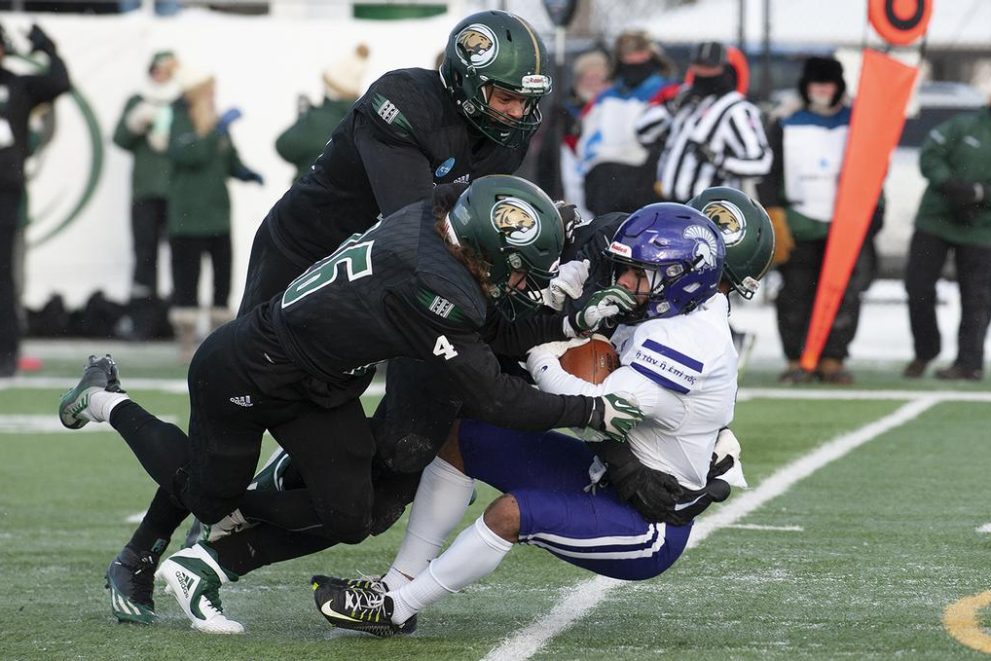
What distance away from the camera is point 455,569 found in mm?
4621

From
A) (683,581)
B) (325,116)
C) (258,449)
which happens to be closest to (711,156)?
(325,116)

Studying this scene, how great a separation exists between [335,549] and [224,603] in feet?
2.79

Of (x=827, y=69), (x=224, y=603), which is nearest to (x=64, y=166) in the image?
(x=827, y=69)

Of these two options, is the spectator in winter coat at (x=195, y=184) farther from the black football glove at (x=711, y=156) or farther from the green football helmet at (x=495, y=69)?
the green football helmet at (x=495, y=69)

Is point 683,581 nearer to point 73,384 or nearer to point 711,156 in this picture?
point 711,156

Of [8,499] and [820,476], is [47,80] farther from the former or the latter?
[820,476]

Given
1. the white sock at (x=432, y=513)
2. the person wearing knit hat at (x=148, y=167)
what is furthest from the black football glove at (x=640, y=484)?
the person wearing knit hat at (x=148, y=167)

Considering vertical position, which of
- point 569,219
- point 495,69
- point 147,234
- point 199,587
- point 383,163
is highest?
point 495,69

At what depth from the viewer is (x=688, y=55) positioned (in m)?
16.2

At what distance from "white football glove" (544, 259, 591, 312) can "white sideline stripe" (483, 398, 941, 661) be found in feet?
2.88

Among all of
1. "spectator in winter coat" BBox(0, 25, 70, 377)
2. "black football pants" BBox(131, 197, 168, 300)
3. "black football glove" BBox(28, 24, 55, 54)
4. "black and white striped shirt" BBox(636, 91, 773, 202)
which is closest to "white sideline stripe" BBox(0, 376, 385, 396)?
"spectator in winter coat" BBox(0, 25, 70, 377)

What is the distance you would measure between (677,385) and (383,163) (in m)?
1.07

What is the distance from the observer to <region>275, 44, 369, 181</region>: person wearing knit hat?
10.8m

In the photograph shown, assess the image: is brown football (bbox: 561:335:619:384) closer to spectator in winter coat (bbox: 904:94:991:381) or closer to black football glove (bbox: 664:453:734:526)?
black football glove (bbox: 664:453:734:526)
